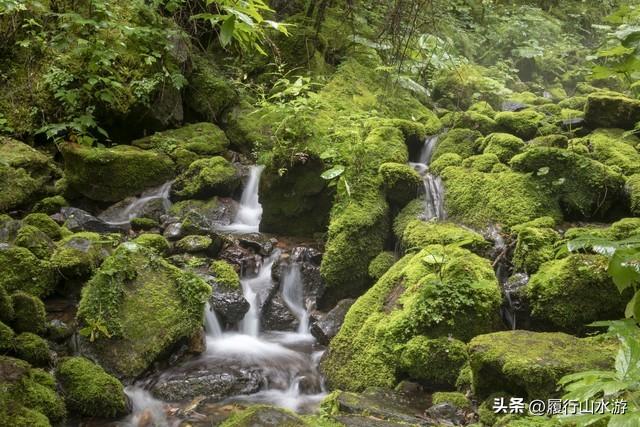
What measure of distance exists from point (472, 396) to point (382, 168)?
12.1ft

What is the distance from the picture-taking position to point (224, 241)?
7961 millimetres

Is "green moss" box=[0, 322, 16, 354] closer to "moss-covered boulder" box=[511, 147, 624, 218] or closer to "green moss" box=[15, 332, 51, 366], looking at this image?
"green moss" box=[15, 332, 51, 366]

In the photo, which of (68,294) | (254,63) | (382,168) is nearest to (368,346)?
(382,168)

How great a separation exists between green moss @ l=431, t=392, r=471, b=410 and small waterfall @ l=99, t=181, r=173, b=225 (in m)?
6.14

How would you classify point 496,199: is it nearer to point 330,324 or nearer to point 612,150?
point 612,150

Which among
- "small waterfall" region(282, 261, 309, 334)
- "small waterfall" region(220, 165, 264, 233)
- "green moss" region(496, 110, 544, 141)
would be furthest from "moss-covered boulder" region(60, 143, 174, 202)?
"green moss" region(496, 110, 544, 141)

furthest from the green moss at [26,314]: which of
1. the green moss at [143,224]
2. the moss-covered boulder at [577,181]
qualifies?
the moss-covered boulder at [577,181]

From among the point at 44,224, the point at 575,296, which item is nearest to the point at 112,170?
the point at 44,224

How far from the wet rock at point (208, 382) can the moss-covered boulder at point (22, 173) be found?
498 cm

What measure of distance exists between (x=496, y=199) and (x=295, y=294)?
299cm

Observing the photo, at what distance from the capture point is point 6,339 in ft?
15.9

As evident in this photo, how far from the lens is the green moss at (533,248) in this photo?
548 centimetres

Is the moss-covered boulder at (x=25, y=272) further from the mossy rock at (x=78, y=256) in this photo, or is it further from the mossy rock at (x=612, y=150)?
the mossy rock at (x=612, y=150)

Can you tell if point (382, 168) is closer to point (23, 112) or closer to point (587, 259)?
point (587, 259)
